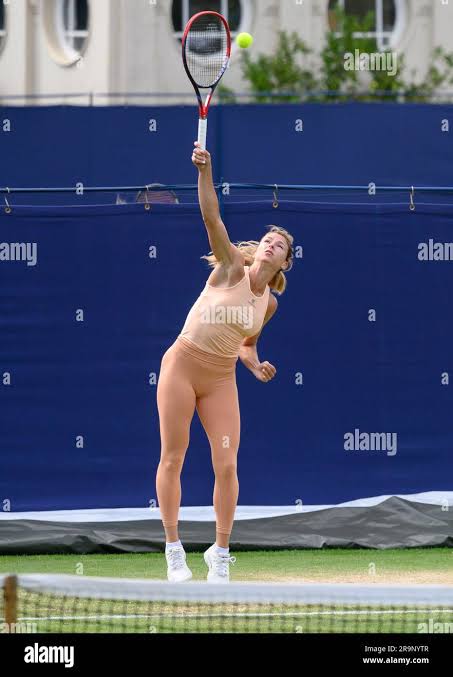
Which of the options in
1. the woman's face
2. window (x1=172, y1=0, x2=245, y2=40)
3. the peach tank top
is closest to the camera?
the peach tank top

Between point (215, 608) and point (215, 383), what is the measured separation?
1.05 meters

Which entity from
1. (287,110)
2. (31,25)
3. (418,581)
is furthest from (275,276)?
→ (31,25)

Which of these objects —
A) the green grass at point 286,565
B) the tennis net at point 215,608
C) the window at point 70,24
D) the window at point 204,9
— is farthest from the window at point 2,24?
the tennis net at point 215,608

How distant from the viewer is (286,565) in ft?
23.0

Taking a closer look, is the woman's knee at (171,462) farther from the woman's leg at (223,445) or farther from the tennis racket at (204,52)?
the tennis racket at (204,52)

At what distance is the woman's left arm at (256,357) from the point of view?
6121 millimetres

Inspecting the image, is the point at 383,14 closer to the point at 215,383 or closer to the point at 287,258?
the point at 287,258

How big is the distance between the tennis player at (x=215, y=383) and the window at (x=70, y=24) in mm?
17453

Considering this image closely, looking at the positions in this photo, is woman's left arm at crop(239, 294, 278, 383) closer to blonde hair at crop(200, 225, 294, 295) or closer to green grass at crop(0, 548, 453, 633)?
blonde hair at crop(200, 225, 294, 295)

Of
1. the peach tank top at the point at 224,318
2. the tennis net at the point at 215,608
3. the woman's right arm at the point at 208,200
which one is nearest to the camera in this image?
the tennis net at the point at 215,608

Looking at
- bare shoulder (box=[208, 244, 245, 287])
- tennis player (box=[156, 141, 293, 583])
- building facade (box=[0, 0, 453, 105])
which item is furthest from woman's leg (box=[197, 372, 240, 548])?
building facade (box=[0, 0, 453, 105])

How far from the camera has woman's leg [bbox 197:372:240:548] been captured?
5.97 m

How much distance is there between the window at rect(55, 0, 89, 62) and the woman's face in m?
17.3

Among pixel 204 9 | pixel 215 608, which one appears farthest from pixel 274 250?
pixel 204 9
